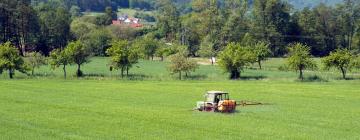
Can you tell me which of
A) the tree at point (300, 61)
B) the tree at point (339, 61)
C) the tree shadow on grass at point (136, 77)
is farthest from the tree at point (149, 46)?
the tree at point (339, 61)

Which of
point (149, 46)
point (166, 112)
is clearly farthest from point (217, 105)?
point (149, 46)

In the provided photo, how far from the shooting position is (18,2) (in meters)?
129

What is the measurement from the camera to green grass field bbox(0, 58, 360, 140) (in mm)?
33375

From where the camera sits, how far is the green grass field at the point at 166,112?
33.4 metres

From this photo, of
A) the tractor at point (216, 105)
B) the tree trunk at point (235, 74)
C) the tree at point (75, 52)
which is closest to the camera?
the tractor at point (216, 105)

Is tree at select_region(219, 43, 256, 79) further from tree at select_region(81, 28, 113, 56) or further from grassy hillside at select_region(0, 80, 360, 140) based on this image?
tree at select_region(81, 28, 113, 56)

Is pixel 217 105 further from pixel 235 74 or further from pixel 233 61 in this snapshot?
pixel 235 74

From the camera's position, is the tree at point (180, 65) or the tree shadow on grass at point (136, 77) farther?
the tree at point (180, 65)

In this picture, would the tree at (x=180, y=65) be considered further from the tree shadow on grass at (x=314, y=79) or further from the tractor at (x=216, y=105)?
the tractor at (x=216, y=105)

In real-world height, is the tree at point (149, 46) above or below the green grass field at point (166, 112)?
above

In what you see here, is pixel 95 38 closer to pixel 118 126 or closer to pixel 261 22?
pixel 261 22

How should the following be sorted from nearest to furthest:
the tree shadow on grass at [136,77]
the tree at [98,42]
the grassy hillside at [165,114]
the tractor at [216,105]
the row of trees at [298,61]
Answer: the grassy hillside at [165,114], the tractor at [216,105], the tree shadow on grass at [136,77], the row of trees at [298,61], the tree at [98,42]

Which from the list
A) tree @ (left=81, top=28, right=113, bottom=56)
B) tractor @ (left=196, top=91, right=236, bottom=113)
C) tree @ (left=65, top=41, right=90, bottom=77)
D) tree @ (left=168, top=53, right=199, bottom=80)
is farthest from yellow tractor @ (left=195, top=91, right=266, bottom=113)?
tree @ (left=81, top=28, right=113, bottom=56)

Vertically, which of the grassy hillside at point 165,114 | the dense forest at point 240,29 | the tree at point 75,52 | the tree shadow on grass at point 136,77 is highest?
the dense forest at point 240,29
